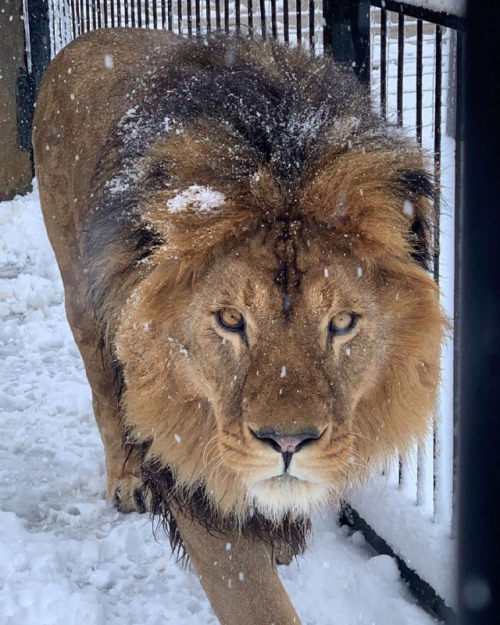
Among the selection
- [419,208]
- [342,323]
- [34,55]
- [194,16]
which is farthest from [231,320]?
[34,55]

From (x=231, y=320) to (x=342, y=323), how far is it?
26cm

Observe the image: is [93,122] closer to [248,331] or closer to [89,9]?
[248,331]

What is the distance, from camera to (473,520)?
1.14 metres

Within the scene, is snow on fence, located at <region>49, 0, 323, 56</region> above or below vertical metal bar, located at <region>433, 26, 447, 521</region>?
above

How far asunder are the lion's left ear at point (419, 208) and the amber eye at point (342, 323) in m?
0.26

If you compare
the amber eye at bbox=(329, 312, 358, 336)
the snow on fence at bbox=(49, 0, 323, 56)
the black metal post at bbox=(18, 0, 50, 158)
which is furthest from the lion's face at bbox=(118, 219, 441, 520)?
the black metal post at bbox=(18, 0, 50, 158)

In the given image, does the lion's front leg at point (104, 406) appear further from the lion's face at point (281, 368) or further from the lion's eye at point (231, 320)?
the lion's eye at point (231, 320)

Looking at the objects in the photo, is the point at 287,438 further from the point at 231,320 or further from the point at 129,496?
the point at 129,496

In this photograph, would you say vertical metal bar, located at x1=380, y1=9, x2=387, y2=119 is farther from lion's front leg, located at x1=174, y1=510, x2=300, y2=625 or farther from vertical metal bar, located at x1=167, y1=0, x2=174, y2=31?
vertical metal bar, located at x1=167, y1=0, x2=174, y2=31

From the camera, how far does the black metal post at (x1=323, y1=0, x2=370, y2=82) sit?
9.52 feet

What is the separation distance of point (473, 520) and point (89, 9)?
677 cm

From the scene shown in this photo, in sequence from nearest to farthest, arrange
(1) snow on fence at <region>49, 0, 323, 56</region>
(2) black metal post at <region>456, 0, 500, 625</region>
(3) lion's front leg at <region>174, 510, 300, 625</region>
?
(2) black metal post at <region>456, 0, 500, 625</region> → (3) lion's front leg at <region>174, 510, 300, 625</region> → (1) snow on fence at <region>49, 0, 323, 56</region>

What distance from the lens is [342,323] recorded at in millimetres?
1962

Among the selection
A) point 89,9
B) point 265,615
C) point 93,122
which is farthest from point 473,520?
point 89,9
